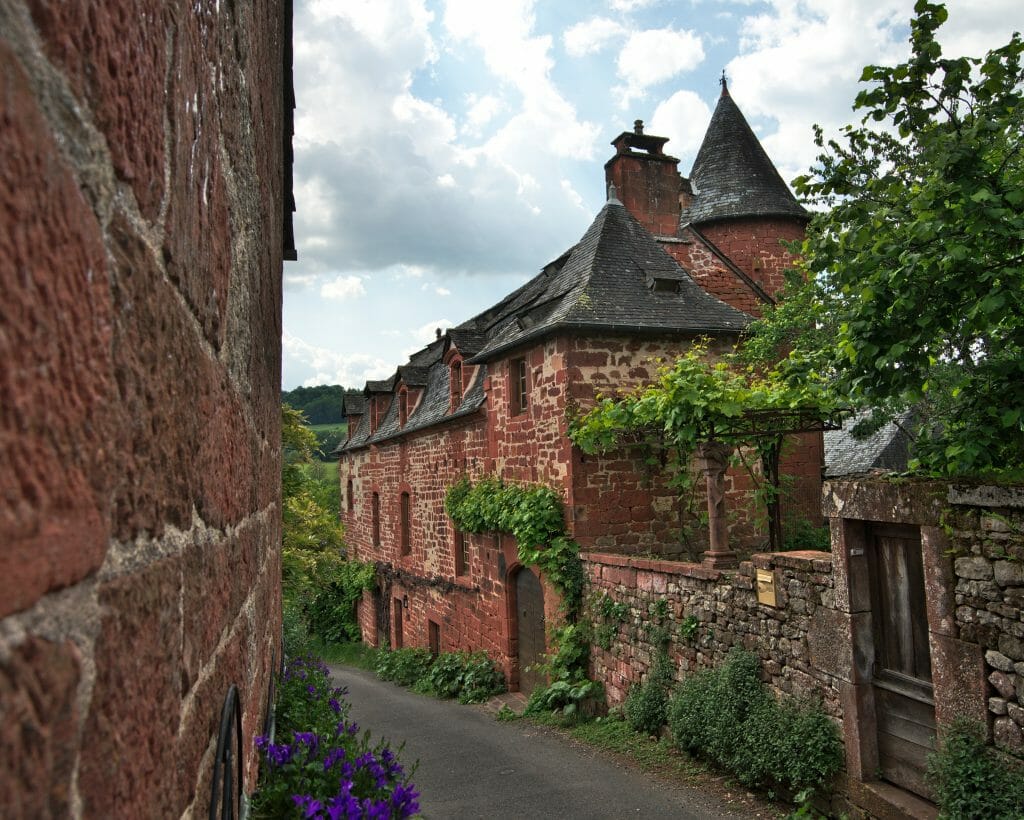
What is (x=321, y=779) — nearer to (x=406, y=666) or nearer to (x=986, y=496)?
(x=986, y=496)

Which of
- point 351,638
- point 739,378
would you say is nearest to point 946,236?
point 739,378

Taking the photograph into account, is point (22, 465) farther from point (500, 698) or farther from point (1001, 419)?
point (500, 698)

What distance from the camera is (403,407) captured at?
21.2m

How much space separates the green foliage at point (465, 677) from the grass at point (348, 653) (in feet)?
20.4

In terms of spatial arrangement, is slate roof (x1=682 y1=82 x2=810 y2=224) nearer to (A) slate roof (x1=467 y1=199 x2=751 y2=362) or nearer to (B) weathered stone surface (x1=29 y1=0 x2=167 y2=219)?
(A) slate roof (x1=467 y1=199 x2=751 y2=362)

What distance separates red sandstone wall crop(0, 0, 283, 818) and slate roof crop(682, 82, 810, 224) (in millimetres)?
17813

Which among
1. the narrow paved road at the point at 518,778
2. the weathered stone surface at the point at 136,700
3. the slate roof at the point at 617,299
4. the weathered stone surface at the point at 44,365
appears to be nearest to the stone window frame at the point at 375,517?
the slate roof at the point at 617,299

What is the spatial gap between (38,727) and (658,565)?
376 inches

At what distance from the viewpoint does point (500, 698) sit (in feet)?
45.2

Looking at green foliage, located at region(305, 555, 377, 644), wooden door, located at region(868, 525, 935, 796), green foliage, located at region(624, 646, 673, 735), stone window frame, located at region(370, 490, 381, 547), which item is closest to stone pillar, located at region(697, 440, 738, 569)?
green foliage, located at region(624, 646, 673, 735)

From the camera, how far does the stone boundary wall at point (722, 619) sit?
711cm

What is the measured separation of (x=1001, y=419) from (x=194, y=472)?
532 cm

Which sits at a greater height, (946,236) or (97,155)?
(946,236)

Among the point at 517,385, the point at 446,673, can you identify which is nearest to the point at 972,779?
the point at 517,385
